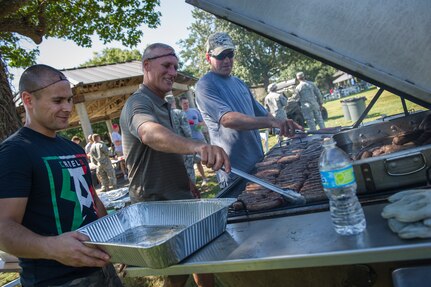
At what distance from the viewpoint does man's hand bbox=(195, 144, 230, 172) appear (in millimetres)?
1633

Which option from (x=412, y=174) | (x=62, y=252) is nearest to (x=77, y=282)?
(x=62, y=252)

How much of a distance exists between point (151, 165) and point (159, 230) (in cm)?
79

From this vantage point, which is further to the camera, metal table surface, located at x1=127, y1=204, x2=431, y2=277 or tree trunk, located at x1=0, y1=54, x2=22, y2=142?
tree trunk, located at x1=0, y1=54, x2=22, y2=142

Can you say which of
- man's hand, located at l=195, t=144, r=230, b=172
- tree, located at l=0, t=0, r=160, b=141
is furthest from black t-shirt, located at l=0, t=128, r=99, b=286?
tree, located at l=0, t=0, r=160, b=141

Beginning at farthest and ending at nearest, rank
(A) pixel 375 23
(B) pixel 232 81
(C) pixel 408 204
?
(B) pixel 232 81, (A) pixel 375 23, (C) pixel 408 204

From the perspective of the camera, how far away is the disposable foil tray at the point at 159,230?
1.37 meters

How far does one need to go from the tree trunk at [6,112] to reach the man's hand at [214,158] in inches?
156

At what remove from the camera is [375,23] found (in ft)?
4.86

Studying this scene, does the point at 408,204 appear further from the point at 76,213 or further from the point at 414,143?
the point at 76,213

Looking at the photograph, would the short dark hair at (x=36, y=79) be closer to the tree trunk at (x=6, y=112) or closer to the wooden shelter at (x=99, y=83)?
the tree trunk at (x=6, y=112)

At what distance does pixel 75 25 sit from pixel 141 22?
1.71 meters

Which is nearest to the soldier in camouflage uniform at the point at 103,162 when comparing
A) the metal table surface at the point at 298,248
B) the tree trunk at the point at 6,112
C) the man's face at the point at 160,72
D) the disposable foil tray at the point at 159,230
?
the tree trunk at the point at 6,112

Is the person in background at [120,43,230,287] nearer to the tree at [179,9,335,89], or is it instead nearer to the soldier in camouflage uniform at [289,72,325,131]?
the soldier in camouflage uniform at [289,72,325,131]

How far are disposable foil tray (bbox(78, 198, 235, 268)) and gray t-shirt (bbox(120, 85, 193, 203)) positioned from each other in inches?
22.9
